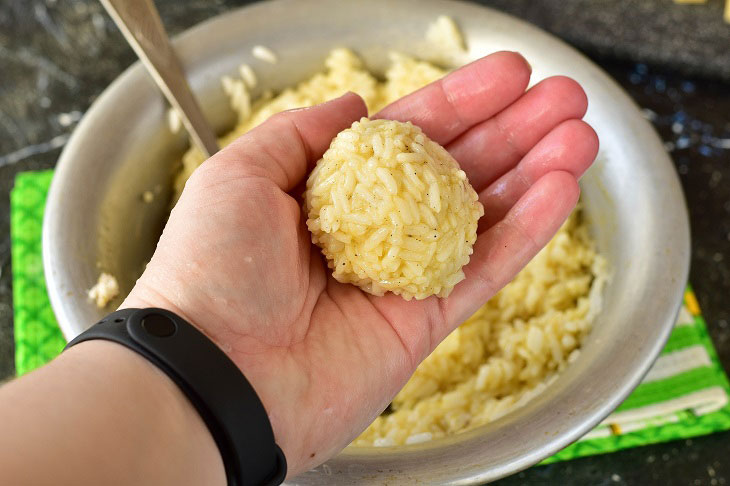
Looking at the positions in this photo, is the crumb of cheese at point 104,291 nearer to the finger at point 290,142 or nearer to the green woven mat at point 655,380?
the green woven mat at point 655,380

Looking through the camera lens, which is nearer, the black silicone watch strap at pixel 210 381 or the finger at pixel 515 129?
the black silicone watch strap at pixel 210 381

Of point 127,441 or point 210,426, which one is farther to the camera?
point 210,426

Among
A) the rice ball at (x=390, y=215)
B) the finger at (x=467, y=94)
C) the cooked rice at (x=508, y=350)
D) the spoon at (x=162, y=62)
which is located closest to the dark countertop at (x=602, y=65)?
the cooked rice at (x=508, y=350)

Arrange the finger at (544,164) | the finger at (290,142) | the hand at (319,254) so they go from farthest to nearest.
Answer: the finger at (544,164) < the finger at (290,142) < the hand at (319,254)

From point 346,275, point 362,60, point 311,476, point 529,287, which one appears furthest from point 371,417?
point 362,60

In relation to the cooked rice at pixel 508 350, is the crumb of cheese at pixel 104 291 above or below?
above

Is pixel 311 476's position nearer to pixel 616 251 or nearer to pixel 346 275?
pixel 346 275

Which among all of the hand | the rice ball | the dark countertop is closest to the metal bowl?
the hand
